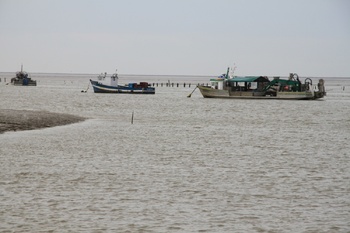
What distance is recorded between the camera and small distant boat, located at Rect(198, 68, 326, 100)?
76.2 metres

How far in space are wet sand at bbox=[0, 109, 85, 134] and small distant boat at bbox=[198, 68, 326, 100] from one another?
130ft

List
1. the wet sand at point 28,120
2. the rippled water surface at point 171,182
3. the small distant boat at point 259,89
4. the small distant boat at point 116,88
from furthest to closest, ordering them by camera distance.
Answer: the small distant boat at point 116,88
the small distant boat at point 259,89
the wet sand at point 28,120
the rippled water surface at point 171,182

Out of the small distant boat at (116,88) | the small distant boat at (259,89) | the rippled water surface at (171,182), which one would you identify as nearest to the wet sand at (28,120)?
the rippled water surface at (171,182)

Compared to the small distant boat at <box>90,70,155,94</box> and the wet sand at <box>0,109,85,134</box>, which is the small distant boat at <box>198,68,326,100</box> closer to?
the small distant boat at <box>90,70,155,94</box>

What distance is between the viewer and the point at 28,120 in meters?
33.9

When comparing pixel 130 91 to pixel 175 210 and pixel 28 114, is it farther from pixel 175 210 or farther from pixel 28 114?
pixel 175 210

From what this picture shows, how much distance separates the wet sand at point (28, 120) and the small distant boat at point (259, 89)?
130 feet

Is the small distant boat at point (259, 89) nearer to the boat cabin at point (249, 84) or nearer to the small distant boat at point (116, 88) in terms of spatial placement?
the boat cabin at point (249, 84)

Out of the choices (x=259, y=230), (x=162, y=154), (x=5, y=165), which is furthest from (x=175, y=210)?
(x=162, y=154)

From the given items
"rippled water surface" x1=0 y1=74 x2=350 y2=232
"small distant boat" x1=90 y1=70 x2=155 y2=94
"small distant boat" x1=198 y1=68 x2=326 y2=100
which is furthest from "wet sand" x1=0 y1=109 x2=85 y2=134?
"small distant boat" x1=90 y1=70 x2=155 y2=94

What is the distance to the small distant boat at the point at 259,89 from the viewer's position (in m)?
76.2

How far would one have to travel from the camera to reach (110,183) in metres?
16.6

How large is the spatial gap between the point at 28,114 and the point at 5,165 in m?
19.1

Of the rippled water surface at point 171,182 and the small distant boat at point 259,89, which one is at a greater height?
the small distant boat at point 259,89
